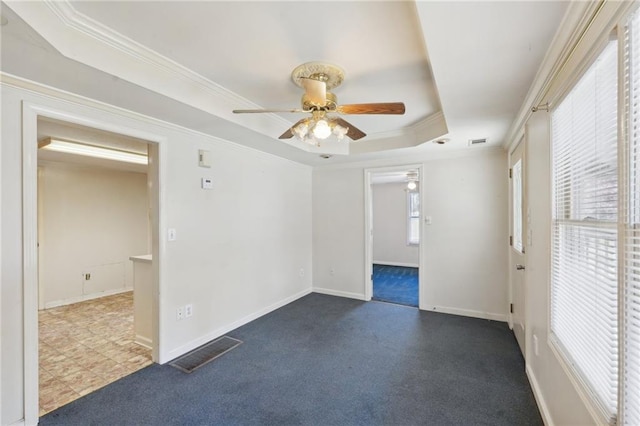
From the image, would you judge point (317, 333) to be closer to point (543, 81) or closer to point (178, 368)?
point (178, 368)

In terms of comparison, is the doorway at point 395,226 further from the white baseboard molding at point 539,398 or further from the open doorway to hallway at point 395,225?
the white baseboard molding at point 539,398

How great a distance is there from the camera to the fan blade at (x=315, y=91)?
1918 millimetres

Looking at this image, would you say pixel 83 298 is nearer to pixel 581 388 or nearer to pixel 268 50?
pixel 268 50

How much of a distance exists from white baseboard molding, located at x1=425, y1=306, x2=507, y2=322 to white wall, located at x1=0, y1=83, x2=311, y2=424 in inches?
82.2

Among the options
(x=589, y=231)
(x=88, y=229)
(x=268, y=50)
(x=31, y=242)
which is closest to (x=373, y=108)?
(x=268, y=50)

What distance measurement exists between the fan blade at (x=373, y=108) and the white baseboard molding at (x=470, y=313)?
9.86 ft

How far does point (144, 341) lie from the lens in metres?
3.01

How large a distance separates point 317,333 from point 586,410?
242 centimetres

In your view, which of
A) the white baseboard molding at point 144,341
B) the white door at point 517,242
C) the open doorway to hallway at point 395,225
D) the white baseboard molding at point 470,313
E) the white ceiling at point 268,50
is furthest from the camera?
the open doorway to hallway at point 395,225

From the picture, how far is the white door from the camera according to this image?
271 centimetres

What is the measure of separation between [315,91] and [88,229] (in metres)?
4.95

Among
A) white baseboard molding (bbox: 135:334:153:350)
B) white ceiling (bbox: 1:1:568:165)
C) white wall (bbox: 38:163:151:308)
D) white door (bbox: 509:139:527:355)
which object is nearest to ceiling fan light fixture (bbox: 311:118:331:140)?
white ceiling (bbox: 1:1:568:165)

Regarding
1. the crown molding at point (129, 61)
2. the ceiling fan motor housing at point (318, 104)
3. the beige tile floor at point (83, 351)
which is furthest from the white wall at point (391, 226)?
the beige tile floor at point (83, 351)

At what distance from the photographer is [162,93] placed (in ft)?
6.68
